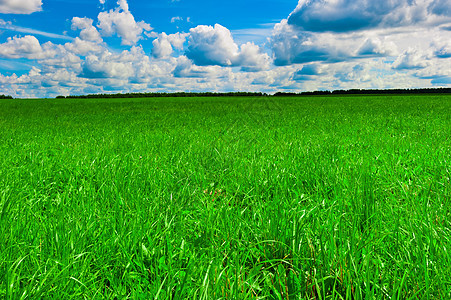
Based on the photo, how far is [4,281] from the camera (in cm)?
143

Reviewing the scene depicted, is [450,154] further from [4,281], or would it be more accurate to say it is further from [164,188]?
[4,281]

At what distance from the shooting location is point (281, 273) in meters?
1.51

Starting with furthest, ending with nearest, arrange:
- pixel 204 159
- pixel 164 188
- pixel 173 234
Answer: pixel 204 159 < pixel 164 188 < pixel 173 234

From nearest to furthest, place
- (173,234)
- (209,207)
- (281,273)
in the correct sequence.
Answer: (281,273) → (173,234) → (209,207)

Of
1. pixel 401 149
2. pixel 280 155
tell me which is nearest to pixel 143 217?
pixel 280 155

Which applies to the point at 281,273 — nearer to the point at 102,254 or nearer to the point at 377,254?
the point at 377,254

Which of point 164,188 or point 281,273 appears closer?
point 281,273

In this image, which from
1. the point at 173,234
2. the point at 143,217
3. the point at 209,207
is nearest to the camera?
the point at 173,234

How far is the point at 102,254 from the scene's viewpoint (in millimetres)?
1707

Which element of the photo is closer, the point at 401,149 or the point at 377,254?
the point at 377,254


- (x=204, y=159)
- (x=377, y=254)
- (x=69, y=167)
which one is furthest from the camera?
(x=204, y=159)

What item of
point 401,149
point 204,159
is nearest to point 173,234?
point 204,159

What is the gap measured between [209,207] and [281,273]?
0.93 metres

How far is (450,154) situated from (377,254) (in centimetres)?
367
